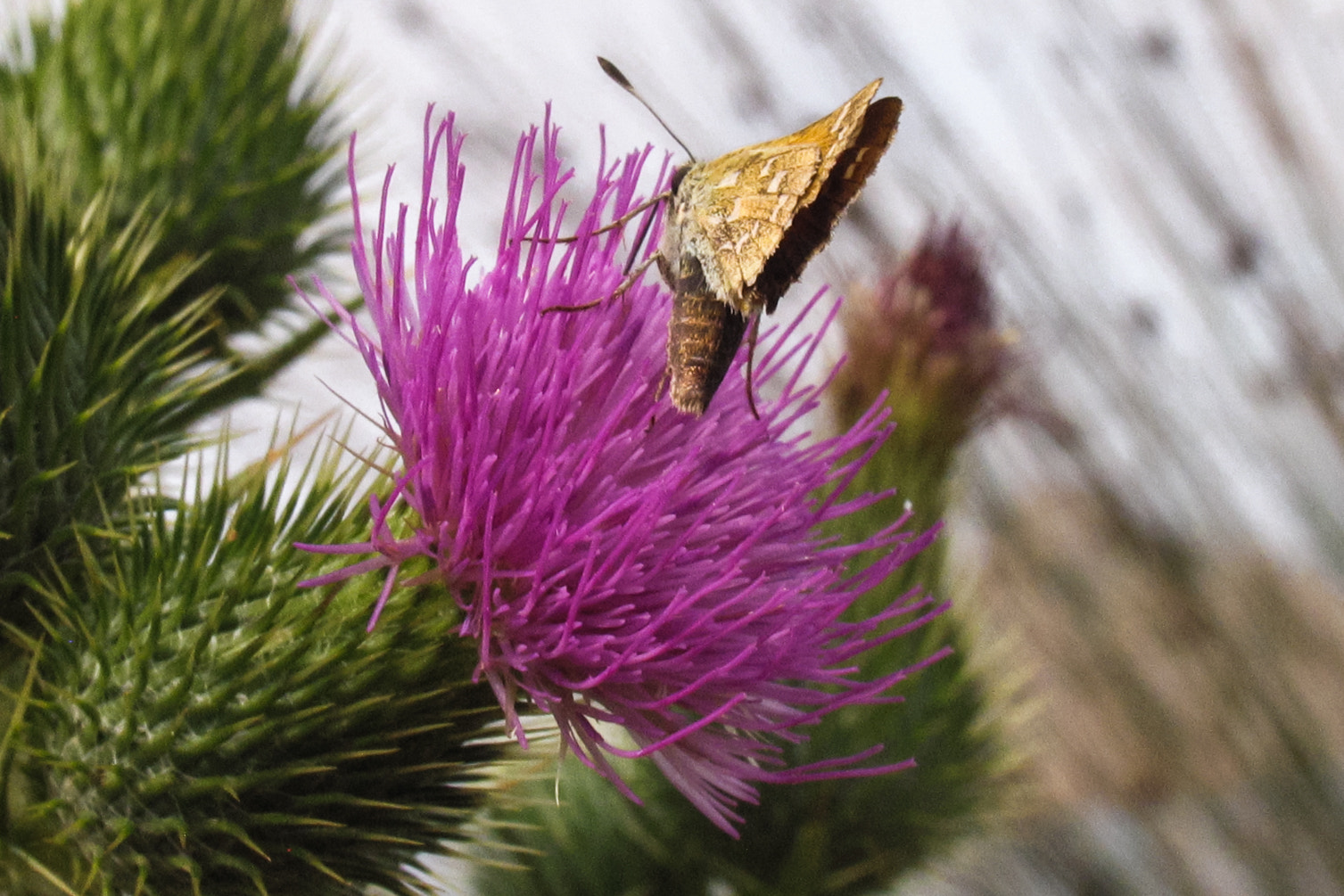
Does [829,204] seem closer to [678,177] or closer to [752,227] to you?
[752,227]

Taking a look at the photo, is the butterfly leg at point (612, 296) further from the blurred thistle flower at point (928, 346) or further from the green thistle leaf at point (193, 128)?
the blurred thistle flower at point (928, 346)

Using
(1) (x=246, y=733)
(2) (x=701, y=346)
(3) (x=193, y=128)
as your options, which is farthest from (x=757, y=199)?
(3) (x=193, y=128)

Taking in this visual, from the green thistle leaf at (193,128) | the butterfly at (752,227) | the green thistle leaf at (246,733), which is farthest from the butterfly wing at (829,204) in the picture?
the green thistle leaf at (193,128)

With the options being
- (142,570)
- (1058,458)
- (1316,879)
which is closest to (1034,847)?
(1316,879)

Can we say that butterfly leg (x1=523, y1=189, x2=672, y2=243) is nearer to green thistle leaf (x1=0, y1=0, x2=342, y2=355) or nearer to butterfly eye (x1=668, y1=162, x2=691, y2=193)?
butterfly eye (x1=668, y1=162, x2=691, y2=193)

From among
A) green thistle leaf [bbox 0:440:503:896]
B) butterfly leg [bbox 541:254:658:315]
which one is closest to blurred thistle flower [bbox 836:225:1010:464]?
butterfly leg [bbox 541:254:658:315]

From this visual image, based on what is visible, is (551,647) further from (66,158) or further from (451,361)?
(66,158)
